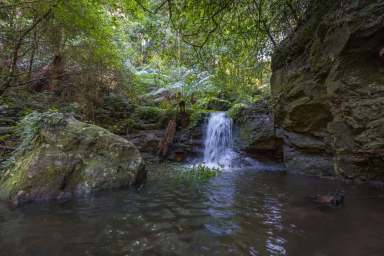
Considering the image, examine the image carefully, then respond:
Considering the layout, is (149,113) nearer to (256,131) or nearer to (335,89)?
(256,131)

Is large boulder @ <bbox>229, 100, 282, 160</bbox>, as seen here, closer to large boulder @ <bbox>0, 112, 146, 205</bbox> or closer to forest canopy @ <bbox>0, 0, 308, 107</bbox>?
forest canopy @ <bbox>0, 0, 308, 107</bbox>

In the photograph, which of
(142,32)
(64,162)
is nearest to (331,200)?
(64,162)

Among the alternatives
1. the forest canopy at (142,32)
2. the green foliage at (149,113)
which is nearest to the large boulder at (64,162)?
the forest canopy at (142,32)

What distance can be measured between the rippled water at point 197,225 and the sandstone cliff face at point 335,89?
964 mm

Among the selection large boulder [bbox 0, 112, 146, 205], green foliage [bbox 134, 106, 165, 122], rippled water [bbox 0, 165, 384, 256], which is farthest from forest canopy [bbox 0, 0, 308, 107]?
rippled water [bbox 0, 165, 384, 256]

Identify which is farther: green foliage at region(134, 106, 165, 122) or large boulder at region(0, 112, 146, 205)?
green foliage at region(134, 106, 165, 122)

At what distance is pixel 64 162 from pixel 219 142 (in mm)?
6217

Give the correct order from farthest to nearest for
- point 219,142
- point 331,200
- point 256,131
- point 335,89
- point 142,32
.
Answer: point 219,142 → point 256,131 → point 142,32 → point 335,89 → point 331,200

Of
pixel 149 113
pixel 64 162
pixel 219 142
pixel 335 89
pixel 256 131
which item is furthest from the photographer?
pixel 149 113

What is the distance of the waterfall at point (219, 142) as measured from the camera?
30.6 feet

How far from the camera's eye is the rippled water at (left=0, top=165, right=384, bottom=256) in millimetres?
2531

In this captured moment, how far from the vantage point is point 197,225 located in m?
3.15

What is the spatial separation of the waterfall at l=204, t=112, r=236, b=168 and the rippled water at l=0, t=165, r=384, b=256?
177 inches

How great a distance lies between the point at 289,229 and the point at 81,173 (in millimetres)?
3877
